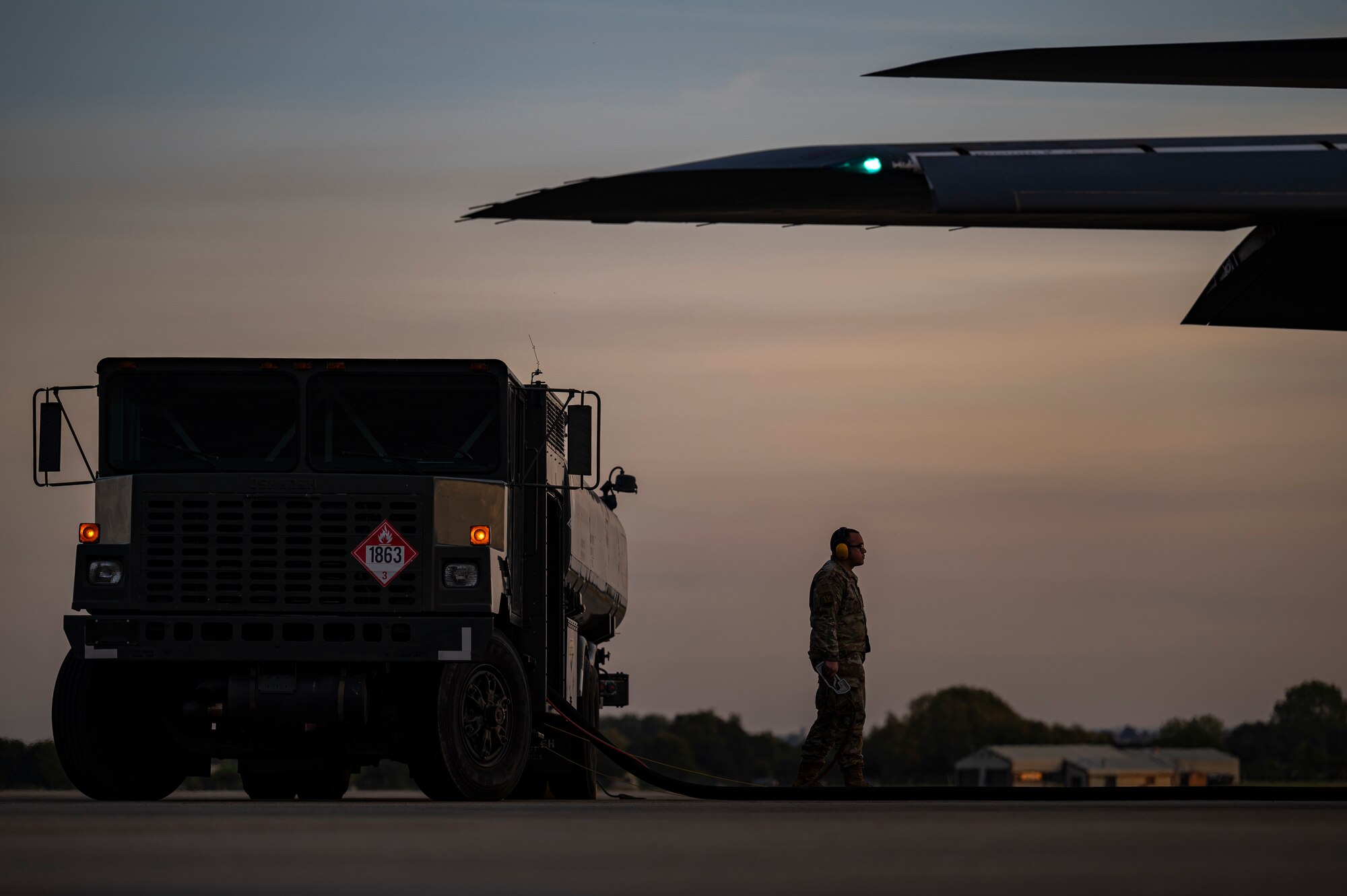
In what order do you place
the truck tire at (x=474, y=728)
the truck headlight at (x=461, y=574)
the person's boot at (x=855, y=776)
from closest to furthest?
the truck tire at (x=474, y=728)
the truck headlight at (x=461, y=574)
the person's boot at (x=855, y=776)

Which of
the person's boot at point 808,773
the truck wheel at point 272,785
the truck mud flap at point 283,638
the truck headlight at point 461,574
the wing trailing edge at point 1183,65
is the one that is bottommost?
the truck wheel at point 272,785

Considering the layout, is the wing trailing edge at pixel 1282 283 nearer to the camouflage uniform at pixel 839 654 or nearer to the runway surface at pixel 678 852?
the runway surface at pixel 678 852

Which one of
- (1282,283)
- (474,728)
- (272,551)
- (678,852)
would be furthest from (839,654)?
(678,852)

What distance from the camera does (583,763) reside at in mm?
17922

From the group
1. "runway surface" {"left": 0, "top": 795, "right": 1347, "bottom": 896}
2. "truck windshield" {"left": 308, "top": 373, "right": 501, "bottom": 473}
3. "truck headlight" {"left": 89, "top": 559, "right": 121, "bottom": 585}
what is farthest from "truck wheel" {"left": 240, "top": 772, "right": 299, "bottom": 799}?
"runway surface" {"left": 0, "top": 795, "right": 1347, "bottom": 896}

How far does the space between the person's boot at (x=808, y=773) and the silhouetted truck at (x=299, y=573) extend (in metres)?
2.01

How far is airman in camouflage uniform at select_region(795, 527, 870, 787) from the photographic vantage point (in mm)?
15539

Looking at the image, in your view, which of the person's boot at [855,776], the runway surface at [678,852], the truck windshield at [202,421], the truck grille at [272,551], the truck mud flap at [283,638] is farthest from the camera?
the person's boot at [855,776]

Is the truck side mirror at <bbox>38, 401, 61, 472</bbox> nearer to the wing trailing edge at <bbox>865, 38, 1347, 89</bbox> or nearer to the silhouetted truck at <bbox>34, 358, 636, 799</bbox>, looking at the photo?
the silhouetted truck at <bbox>34, 358, 636, 799</bbox>

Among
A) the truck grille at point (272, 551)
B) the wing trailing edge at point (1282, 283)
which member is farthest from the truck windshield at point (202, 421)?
the wing trailing edge at point (1282, 283)

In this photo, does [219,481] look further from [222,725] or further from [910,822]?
[910,822]

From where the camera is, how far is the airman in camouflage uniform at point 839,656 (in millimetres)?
15539

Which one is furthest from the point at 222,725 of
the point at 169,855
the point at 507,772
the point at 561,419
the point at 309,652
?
the point at 169,855

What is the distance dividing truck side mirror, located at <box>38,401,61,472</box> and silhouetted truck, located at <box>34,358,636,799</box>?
0.04 feet
